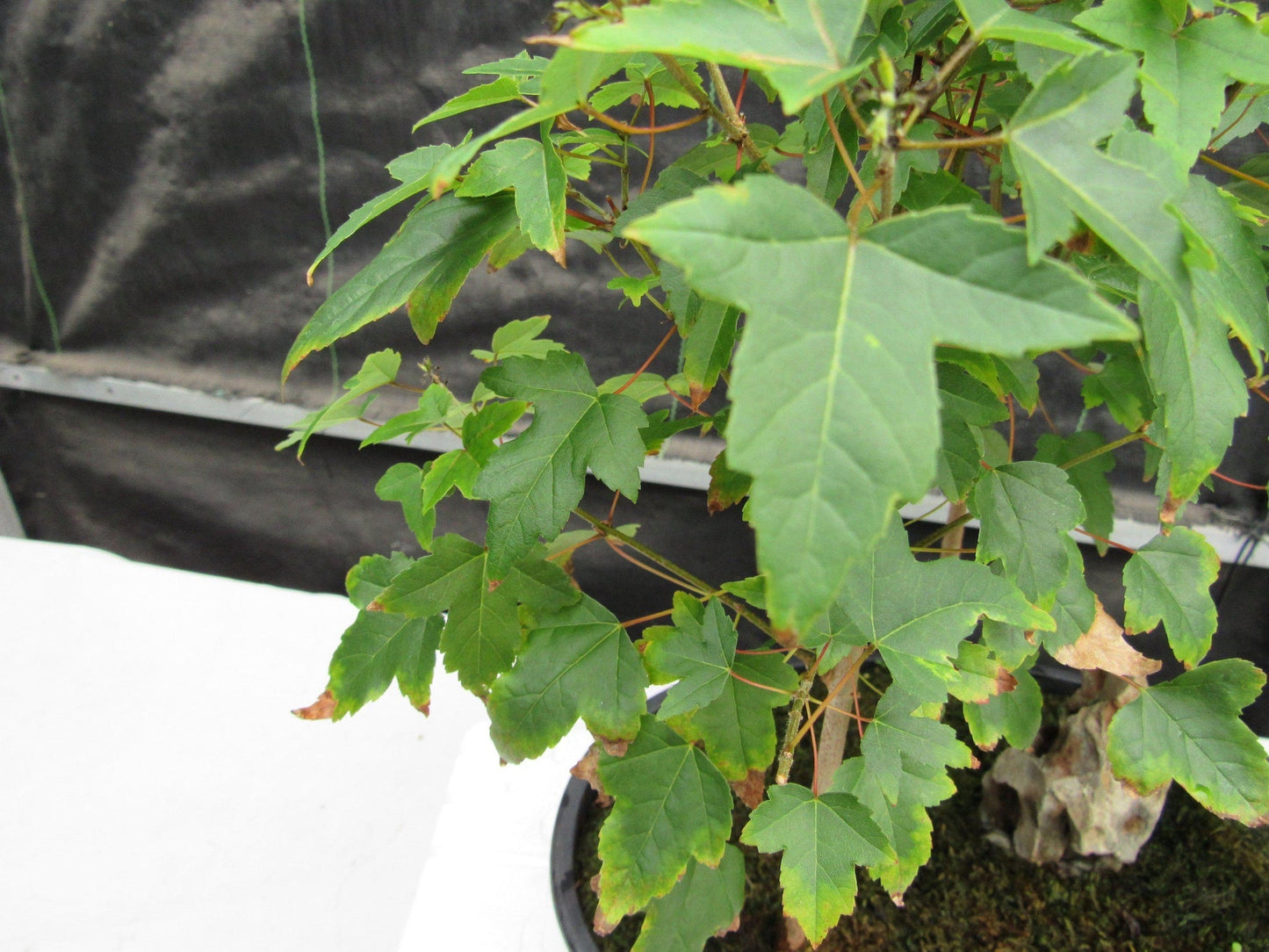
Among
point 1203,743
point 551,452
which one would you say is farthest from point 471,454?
point 1203,743

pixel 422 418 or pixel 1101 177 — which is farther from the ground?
pixel 1101 177

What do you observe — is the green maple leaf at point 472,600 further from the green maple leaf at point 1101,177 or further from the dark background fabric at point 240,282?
the dark background fabric at point 240,282

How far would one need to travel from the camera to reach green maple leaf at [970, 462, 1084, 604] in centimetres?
45

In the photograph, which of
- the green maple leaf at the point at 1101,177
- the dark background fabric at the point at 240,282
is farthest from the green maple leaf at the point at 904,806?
the dark background fabric at the point at 240,282

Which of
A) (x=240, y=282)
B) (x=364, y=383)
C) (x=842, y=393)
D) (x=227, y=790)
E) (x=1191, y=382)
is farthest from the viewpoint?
(x=240, y=282)

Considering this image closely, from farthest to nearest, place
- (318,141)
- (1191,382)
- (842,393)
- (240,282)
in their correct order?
(240,282) → (318,141) → (1191,382) → (842,393)

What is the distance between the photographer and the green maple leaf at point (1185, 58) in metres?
0.33

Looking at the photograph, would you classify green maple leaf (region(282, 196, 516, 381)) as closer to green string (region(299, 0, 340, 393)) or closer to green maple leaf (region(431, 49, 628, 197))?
green maple leaf (region(431, 49, 628, 197))

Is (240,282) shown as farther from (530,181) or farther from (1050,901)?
(1050,901)

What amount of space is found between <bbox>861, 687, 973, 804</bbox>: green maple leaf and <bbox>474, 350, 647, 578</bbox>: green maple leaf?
195mm

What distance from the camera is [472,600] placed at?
0.51 metres

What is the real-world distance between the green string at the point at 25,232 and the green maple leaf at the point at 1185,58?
1.57 metres

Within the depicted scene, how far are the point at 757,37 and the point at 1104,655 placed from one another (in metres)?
0.41

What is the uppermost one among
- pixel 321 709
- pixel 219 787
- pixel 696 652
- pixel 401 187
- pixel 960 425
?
pixel 401 187
